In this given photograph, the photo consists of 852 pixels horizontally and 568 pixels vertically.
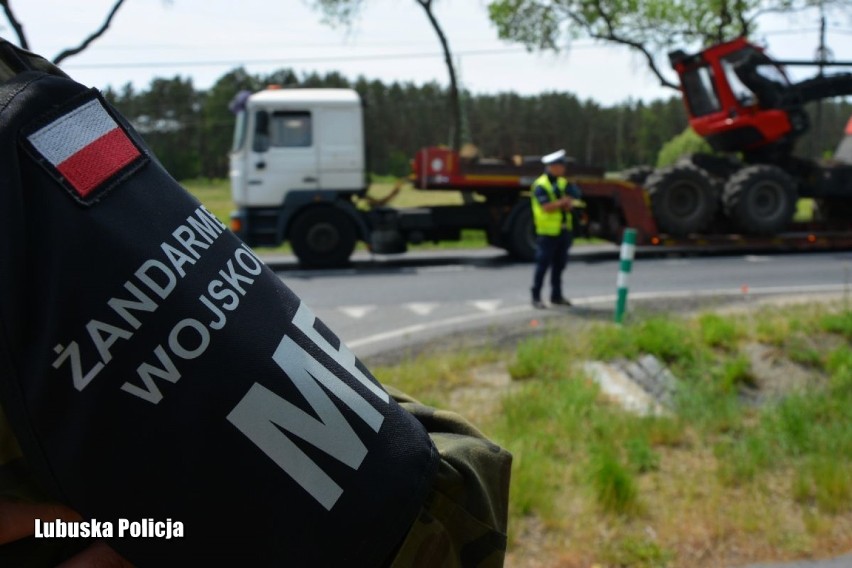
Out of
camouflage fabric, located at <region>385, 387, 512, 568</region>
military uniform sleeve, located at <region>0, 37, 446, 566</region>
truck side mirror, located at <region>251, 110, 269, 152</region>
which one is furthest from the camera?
truck side mirror, located at <region>251, 110, 269, 152</region>

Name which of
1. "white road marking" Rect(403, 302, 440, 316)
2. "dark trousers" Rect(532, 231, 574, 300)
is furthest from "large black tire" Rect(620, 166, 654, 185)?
"white road marking" Rect(403, 302, 440, 316)

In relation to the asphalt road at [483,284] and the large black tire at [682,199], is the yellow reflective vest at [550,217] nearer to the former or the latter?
the asphalt road at [483,284]

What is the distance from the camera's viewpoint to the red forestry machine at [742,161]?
13344mm

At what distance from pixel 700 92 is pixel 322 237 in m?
6.69

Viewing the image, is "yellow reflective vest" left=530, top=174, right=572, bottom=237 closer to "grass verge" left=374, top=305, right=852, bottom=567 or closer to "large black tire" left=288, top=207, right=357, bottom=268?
"grass verge" left=374, top=305, right=852, bottom=567

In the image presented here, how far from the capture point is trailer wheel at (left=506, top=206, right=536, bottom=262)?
12.9 meters

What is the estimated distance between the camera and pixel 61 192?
0.75 m

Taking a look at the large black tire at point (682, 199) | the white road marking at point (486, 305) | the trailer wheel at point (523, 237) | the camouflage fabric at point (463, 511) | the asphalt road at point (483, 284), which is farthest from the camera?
the large black tire at point (682, 199)

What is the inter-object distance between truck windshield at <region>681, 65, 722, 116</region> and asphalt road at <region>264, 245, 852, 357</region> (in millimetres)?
2489

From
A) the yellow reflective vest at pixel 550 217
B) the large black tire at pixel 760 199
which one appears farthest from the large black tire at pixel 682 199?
the yellow reflective vest at pixel 550 217

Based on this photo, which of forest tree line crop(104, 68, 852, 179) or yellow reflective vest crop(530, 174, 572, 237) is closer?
yellow reflective vest crop(530, 174, 572, 237)

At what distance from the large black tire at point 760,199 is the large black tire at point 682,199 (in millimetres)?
374

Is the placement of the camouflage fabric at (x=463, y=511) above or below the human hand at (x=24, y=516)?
below

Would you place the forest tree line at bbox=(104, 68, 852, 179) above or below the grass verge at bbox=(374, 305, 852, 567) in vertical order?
above
